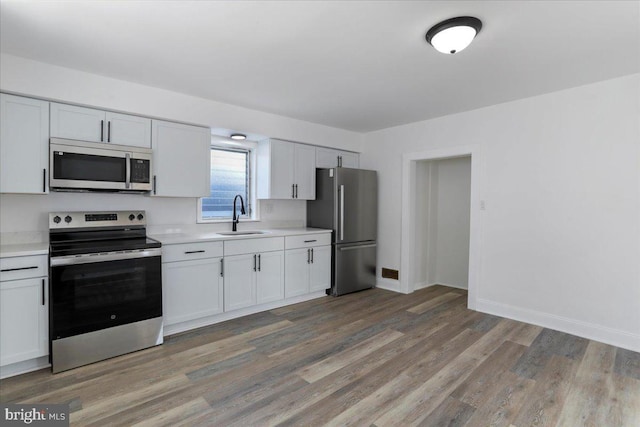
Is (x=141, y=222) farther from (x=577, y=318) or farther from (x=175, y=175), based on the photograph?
(x=577, y=318)

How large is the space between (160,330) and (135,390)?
75 centimetres

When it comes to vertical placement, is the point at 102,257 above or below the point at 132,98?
below

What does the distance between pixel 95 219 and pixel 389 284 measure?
375 centimetres

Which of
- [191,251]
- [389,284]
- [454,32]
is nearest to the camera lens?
[454,32]

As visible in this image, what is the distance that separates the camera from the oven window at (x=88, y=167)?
9.02ft

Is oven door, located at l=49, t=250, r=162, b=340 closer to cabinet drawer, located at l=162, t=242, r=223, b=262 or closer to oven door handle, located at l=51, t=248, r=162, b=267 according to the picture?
oven door handle, located at l=51, t=248, r=162, b=267

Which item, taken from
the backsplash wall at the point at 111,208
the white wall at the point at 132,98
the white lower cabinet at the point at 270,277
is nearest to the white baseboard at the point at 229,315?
the white lower cabinet at the point at 270,277

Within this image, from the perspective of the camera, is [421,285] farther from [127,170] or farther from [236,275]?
[127,170]

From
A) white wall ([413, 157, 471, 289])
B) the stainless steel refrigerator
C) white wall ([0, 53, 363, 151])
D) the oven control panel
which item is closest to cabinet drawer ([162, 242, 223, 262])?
the oven control panel

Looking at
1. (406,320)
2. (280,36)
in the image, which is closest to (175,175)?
(280,36)

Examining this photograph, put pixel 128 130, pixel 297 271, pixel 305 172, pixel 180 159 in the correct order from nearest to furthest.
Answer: pixel 128 130
pixel 180 159
pixel 297 271
pixel 305 172

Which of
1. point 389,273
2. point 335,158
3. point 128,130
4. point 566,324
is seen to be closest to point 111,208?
point 128,130

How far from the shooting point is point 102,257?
8.64 ft

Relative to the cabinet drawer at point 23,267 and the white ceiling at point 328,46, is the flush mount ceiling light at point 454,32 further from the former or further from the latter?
the cabinet drawer at point 23,267
